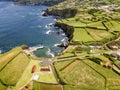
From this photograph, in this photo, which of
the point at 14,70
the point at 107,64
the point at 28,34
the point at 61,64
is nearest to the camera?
the point at 14,70

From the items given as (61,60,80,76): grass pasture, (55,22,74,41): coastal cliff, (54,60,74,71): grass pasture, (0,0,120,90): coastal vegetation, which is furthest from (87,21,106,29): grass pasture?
(61,60,80,76): grass pasture

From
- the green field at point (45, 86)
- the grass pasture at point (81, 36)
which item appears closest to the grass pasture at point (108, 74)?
the green field at point (45, 86)

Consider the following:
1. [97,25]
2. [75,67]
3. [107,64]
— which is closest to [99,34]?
[97,25]

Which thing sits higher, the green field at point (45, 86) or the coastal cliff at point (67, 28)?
the green field at point (45, 86)

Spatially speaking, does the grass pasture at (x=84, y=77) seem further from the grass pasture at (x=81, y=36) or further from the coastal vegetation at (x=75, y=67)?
the grass pasture at (x=81, y=36)

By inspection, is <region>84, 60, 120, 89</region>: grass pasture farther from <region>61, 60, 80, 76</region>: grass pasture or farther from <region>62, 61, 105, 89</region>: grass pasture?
<region>61, 60, 80, 76</region>: grass pasture

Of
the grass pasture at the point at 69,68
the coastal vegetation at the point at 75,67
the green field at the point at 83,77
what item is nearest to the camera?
the green field at the point at 83,77

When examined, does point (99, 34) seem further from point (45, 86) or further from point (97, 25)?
point (45, 86)
